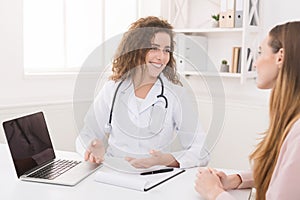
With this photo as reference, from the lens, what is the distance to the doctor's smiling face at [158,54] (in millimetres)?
1477

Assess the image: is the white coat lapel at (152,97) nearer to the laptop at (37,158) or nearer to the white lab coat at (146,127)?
the white lab coat at (146,127)

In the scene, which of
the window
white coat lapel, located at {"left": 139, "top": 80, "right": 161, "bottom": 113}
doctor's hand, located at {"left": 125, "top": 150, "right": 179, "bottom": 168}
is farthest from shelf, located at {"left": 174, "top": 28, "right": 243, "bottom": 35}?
doctor's hand, located at {"left": 125, "top": 150, "right": 179, "bottom": 168}

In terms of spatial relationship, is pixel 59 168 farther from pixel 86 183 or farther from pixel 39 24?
pixel 39 24

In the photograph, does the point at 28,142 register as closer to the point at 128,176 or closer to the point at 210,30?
the point at 128,176

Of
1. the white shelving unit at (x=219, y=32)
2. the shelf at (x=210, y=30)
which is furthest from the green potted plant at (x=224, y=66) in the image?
the shelf at (x=210, y=30)

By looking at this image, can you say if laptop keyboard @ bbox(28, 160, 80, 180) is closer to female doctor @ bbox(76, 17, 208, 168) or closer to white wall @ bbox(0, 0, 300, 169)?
female doctor @ bbox(76, 17, 208, 168)

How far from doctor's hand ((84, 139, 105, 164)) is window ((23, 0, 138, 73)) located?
48.6 inches

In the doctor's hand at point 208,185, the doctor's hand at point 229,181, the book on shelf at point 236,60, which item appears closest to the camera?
the doctor's hand at point 208,185

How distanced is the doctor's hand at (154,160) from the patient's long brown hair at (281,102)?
1.37ft

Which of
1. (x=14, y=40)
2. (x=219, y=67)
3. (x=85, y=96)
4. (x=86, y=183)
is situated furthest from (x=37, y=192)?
(x=219, y=67)

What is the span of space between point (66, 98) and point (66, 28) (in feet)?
1.67

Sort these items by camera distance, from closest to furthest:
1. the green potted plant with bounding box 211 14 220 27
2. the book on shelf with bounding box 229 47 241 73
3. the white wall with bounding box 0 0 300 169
A: the white wall with bounding box 0 0 300 169, the book on shelf with bounding box 229 47 241 73, the green potted plant with bounding box 211 14 220 27

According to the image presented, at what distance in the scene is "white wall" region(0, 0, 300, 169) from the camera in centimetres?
242

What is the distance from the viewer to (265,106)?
2.71m
